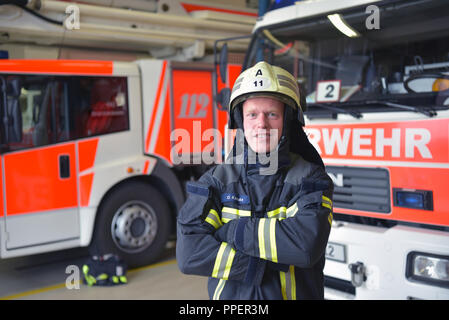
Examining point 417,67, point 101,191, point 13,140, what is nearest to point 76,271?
point 101,191

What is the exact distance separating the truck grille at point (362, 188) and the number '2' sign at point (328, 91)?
0.52 m

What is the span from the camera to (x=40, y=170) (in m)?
4.53

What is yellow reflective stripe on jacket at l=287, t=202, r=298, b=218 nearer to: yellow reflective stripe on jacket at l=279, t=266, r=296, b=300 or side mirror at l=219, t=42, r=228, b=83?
yellow reflective stripe on jacket at l=279, t=266, r=296, b=300

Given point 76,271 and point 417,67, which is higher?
point 417,67

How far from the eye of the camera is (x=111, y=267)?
4680 millimetres

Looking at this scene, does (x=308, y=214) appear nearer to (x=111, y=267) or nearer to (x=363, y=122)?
(x=363, y=122)

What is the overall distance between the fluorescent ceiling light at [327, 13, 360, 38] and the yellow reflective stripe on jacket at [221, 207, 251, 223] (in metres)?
2.21

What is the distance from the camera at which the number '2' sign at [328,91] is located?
11.3 feet

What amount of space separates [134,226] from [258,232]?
150 inches

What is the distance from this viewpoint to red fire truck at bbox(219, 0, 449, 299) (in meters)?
2.74

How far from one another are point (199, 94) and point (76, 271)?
2369 millimetres

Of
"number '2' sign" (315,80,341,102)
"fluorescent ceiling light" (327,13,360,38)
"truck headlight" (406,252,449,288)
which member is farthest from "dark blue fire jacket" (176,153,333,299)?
"fluorescent ceiling light" (327,13,360,38)

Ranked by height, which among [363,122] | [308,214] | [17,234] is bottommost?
[17,234]

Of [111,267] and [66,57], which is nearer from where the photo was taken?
[111,267]
